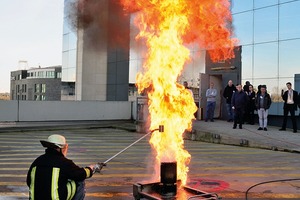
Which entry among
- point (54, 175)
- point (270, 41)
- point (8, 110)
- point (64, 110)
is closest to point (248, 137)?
point (270, 41)

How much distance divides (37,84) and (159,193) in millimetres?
62723

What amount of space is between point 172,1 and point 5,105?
13680mm

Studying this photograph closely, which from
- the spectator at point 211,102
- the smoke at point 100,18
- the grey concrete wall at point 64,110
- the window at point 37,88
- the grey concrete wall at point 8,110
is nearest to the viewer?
the smoke at point 100,18

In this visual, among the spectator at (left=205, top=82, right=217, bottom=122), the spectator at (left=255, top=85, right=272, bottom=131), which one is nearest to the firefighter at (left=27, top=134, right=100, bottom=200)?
the spectator at (left=255, top=85, right=272, bottom=131)

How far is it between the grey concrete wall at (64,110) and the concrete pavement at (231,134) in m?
0.34

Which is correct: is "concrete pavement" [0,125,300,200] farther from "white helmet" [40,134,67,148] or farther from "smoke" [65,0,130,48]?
"smoke" [65,0,130,48]

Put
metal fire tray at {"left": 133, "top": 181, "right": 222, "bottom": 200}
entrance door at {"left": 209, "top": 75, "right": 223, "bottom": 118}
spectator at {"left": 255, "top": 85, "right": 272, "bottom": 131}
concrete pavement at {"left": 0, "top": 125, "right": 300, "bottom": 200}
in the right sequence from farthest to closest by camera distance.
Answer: entrance door at {"left": 209, "top": 75, "right": 223, "bottom": 118}, spectator at {"left": 255, "top": 85, "right": 272, "bottom": 131}, concrete pavement at {"left": 0, "top": 125, "right": 300, "bottom": 200}, metal fire tray at {"left": 133, "top": 181, "right": 222, "bottom": 200}

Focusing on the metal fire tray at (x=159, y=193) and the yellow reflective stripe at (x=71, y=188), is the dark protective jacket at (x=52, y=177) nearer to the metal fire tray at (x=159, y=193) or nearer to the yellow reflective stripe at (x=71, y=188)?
the yellow reflective stripe at (x=71, y=188)

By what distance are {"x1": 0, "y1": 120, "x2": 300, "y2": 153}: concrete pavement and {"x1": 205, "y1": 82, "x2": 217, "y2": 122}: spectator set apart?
70 cm

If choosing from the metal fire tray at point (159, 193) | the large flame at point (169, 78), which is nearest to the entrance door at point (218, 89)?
the large flame at point (169, 78)

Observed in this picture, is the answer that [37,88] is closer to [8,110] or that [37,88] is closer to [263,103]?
[8,110]

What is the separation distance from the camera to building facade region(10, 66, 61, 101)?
58.2 metres

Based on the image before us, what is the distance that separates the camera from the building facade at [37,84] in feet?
191

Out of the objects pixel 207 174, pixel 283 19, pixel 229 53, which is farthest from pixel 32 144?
pixel 283 19
